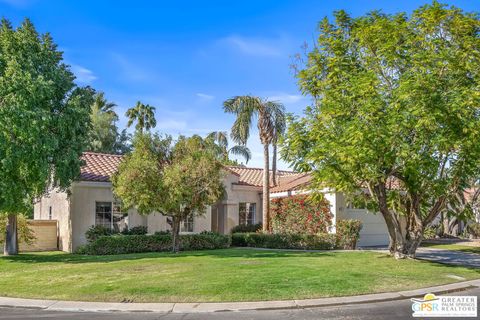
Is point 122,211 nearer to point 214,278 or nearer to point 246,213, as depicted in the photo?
point 246,213

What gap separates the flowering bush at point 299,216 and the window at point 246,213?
8.35 ft

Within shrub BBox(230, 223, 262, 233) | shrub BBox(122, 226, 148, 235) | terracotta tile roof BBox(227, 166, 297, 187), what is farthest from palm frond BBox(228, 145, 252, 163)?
shrub BBox(122, 226, 148, 235)

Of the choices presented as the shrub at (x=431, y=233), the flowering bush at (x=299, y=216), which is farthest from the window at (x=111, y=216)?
the shrub at (x=431, y=233)

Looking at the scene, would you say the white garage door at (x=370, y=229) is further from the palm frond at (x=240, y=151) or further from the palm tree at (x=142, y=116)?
the palm tree at (x=142, y=116)

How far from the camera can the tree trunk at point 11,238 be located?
20.2 metres

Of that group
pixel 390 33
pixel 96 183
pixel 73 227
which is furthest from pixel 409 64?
pixel 73 227

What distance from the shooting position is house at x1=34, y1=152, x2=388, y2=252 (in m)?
22.2

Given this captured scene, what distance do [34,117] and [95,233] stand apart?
705 cm

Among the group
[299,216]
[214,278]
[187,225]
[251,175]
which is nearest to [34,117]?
[214,278]

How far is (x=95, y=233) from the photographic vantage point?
70.8 ft

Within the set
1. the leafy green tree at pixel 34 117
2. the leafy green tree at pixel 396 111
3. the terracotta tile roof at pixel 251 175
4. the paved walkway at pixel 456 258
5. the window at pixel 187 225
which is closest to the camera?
the leafy green tree at pixel 396 111

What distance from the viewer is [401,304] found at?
32.5 feet

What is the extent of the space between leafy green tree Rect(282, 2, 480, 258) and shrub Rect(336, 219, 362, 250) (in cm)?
470

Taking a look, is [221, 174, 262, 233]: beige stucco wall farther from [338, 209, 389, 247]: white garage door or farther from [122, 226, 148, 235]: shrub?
[338, 209, 389, 247]: white garage door
